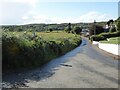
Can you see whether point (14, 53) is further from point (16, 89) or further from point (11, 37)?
point (16, 89)

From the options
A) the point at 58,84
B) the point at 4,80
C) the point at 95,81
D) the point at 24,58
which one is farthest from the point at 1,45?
the point at 95,81

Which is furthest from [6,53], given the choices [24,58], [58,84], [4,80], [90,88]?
[90,88]

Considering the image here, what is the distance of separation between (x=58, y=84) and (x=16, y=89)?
207 centimetres

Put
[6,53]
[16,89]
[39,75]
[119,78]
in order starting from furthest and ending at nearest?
[6,53], [39,75], [119,78], [16,89]

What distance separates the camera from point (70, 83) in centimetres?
1211

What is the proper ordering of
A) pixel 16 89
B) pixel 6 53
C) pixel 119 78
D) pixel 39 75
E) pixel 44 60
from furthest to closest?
pixel 44 60 < pixel 6 53 < pixel 39 75 < pixel 119 78 < pixel 16 89

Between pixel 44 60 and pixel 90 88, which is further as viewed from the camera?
pixel 44 60

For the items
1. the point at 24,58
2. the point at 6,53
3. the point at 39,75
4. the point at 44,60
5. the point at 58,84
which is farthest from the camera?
the point at 44,60

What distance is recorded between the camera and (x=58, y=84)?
38.7 feet

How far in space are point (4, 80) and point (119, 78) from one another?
577 cm

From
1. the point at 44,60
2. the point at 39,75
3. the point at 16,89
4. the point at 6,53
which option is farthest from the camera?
the point at 44,60

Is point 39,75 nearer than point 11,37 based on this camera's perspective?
Yes

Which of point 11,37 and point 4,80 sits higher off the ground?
point 11,37

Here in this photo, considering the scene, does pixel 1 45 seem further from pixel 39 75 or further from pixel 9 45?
pixel 39 75
